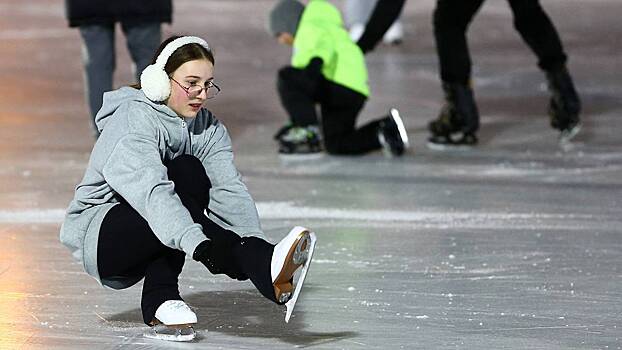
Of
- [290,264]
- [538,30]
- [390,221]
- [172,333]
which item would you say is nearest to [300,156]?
[538,30]

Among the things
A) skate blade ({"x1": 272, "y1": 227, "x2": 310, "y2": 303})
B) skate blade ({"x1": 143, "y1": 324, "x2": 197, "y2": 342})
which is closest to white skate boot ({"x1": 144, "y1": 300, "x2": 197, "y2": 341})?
skate blade ({"x1": 143, "y1": 324, "x2": 197, "y2": 342})

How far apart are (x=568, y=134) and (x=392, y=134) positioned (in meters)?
0.94

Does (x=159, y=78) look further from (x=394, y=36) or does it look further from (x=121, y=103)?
(x=394, y=36)

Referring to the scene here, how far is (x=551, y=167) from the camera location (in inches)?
247

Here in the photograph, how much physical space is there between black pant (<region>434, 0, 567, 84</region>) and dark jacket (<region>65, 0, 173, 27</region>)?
1.40 meters

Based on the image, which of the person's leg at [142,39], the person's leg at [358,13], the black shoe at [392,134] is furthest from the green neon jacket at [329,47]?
the person's leg at [358,13]

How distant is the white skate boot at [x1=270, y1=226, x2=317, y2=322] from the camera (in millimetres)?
3396

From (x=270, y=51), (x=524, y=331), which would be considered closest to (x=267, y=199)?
(x=524, y=331)

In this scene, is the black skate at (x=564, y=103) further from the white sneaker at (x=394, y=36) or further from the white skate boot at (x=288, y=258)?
the white sneaker at (x=394, y=36)

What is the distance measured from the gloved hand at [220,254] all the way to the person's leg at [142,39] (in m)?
3.24

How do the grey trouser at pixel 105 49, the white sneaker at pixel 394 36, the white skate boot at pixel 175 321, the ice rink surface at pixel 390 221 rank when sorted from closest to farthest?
1. the white skate boot at pixel 175 321
2. the ice rink surface at pixel 390 221
3. the grey trouser at pixel 105 49
4. the white sneaker at pixel 394 36

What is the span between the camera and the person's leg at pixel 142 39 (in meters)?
6.74

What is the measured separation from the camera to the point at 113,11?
263 inches

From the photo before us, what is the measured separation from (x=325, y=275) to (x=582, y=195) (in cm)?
167
